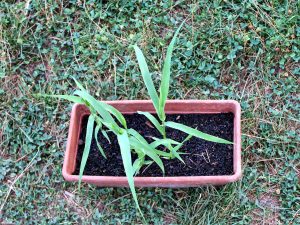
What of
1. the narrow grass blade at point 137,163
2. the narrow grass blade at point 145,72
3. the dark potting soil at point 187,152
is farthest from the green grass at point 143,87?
the narrow grass blade at point 145,72

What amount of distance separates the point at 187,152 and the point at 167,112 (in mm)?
161

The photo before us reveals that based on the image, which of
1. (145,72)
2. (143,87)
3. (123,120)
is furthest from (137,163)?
(143,87)

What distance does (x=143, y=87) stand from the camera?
6.49ft

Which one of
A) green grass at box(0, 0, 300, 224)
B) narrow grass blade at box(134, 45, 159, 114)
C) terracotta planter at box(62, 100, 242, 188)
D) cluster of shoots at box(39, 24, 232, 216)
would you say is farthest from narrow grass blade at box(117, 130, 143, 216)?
green grass at box(0, 0, 300, 224)

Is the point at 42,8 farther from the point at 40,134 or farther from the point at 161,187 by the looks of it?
the point at 161,187

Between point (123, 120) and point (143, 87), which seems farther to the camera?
point (143, 87)

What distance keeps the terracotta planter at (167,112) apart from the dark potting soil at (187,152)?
0.03 m

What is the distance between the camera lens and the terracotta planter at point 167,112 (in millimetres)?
1656

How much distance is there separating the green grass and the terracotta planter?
15 cm

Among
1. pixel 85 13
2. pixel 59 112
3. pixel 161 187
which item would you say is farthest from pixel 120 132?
pixel 85 13

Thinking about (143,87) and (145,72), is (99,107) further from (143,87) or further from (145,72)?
(143,87)

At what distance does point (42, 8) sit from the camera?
210cm

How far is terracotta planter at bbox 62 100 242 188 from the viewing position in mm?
1656

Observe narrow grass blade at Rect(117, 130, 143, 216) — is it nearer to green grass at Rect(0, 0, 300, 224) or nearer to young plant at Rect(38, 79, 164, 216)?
young plant at Rect(38, 79, 164, 216)
